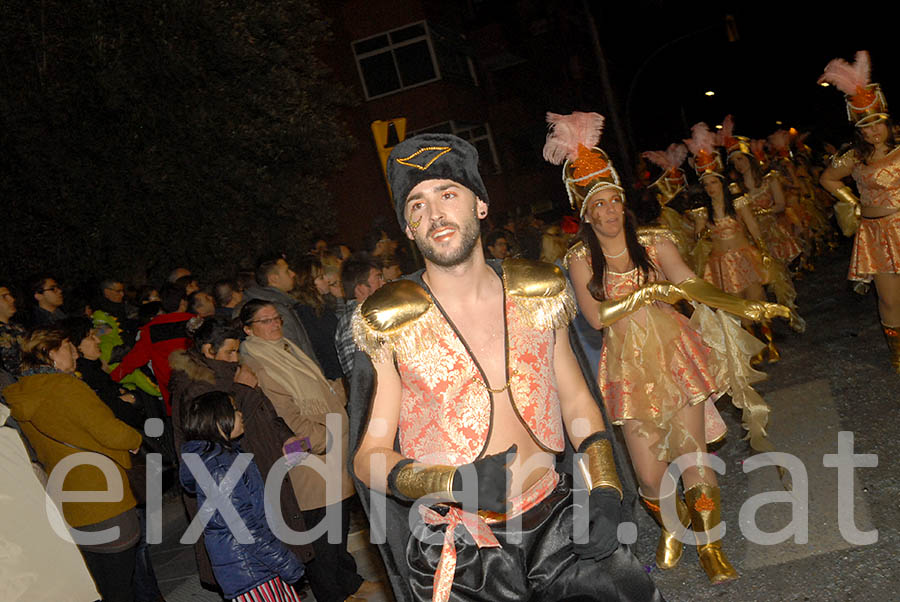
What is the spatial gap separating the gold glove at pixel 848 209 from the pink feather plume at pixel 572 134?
146 inches

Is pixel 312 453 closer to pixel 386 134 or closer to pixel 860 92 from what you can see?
pixel 386 134

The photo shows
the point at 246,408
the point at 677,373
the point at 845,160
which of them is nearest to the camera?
the point at 677,373

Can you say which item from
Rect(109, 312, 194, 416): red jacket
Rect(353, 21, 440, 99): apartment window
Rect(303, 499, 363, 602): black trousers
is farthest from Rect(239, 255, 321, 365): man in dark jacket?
Rect(353, 21, 440, 99): apartment window

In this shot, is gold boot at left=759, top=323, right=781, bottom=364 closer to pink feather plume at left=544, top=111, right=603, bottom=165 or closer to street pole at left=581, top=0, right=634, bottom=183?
pink feather plume at left=544, top=111, right=603, bottom=165

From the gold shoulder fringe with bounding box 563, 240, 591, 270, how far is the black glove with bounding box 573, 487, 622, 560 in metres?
2.72

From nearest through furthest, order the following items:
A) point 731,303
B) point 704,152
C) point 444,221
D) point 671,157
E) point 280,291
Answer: point 444,221, point 731,303, point 280,291, point 704,152, point 671,157

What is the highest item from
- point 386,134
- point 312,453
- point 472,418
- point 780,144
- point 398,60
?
point 398,60

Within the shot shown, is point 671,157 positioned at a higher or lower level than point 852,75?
lower

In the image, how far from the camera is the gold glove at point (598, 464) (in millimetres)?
2686

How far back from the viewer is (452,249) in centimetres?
293

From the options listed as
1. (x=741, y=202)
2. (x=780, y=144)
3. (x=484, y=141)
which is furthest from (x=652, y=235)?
(x=484, y=141)

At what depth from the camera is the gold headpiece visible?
5.02 metres

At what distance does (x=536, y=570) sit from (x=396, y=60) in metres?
23.5

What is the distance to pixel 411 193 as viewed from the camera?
9.89 ft
